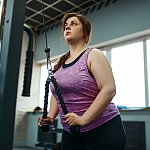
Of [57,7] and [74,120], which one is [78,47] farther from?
[57,7]

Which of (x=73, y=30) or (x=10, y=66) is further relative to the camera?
(x=73, y=30)

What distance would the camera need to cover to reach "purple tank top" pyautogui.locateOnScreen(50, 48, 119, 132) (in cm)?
81

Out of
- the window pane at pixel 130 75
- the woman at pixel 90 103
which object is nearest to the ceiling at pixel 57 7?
the window pane at pixel 130 75

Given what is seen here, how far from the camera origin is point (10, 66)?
2.43 feet

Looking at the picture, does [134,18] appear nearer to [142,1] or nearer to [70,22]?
[142,1]

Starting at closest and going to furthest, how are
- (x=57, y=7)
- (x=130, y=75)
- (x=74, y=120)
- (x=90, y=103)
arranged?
(x=74, y=120) < (x=90, y=103) < (x=130, y=75) < (x=57, y=7)

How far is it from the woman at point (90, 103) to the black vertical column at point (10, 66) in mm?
150

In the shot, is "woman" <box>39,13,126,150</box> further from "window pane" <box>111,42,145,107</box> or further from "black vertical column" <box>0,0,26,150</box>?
"window pane" <box>111,42,145,107</box>

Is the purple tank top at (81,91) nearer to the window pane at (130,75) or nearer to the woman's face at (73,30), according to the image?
the woman's face at (73,30)

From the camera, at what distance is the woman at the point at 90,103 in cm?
76

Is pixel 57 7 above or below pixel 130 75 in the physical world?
above

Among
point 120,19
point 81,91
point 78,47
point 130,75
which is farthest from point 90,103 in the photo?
point 120,19

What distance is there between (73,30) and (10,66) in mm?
322

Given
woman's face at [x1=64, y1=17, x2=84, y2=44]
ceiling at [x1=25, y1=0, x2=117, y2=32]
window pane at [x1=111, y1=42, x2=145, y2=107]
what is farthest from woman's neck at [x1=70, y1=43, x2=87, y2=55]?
ceiling at [x1=25, y1=0, x2=117, y2=32]
